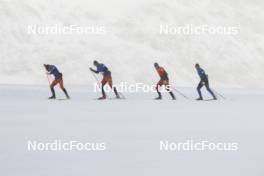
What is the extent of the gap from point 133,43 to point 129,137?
3396 centimetres

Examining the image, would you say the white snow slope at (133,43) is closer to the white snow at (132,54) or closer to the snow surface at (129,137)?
the white snow at (132,54)

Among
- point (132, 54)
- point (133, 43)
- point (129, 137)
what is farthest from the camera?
point (133, 43)

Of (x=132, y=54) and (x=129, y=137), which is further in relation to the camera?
(x=132, y=54)

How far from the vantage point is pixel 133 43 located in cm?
4356

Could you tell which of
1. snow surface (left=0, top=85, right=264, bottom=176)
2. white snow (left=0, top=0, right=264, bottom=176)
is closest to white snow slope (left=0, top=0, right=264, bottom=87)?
white snow (left=0, top=0, right=264, bottom=176)

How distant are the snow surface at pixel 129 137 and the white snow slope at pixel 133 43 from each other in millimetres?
24433

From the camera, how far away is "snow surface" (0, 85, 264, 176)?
7.05 meters

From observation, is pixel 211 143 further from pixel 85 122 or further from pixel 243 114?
pixel 243 114

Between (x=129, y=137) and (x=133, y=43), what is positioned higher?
(x=133, y=43)

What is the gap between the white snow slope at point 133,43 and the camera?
40.8 m

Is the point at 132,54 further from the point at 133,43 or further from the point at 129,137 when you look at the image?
the point at 129,137

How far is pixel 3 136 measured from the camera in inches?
387

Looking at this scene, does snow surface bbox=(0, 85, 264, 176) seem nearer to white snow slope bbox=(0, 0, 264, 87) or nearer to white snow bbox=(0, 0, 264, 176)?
white snow bbox=(0, 0, 264, 176)

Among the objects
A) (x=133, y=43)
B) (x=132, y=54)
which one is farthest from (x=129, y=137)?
(x=133, y=43)
